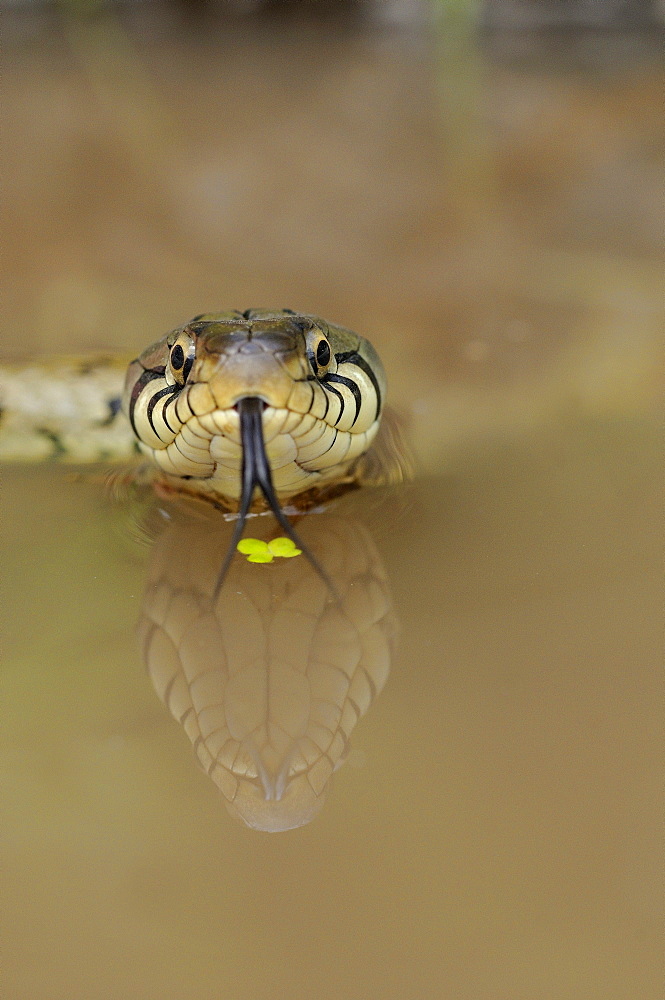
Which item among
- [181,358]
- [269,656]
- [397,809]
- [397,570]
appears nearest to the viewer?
[397,809]

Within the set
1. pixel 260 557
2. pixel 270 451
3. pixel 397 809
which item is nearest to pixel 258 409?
pixel 270 451

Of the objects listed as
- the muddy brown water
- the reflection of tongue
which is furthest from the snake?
the muddy brown water

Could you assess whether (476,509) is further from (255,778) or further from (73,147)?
(73,147)

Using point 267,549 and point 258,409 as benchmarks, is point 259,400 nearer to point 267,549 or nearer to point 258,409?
point 258,409

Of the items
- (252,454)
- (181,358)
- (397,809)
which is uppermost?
(181,358)

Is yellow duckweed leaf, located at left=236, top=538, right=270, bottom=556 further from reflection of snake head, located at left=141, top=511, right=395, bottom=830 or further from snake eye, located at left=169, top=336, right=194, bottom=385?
snake eye, located at left=169, top=336, right=194, bottom=385

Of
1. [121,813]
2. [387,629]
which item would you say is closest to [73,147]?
[387,629]
